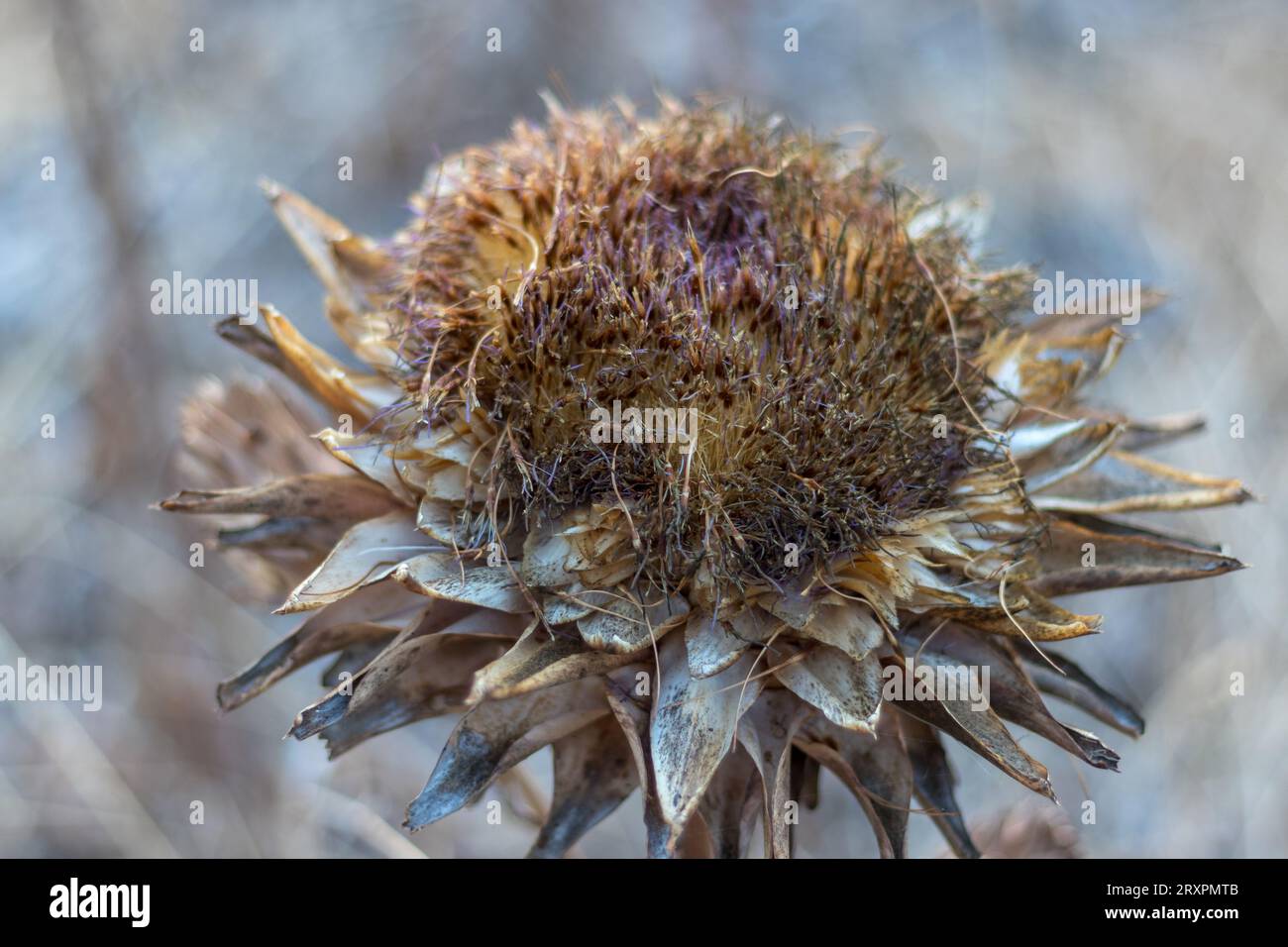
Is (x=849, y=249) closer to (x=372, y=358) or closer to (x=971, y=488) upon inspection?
(x=971, y=488)

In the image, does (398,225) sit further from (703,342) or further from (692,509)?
(692,509)

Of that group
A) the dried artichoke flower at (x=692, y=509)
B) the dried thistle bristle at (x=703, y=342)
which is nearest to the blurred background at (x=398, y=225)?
the dried artichoke flower at (x=692, y=509)

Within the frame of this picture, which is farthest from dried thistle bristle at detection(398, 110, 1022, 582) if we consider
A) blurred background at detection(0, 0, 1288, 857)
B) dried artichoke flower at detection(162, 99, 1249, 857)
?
blurred background at detection(0, 0, 1288, 857)

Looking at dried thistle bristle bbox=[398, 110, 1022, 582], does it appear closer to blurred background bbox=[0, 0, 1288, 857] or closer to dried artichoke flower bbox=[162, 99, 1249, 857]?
dried artichoke flower bbox=[162, 99, 1249, 857]

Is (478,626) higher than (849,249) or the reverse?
the reverse

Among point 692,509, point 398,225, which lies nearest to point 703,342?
point 692,509

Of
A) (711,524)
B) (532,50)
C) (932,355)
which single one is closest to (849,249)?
(932,355)
